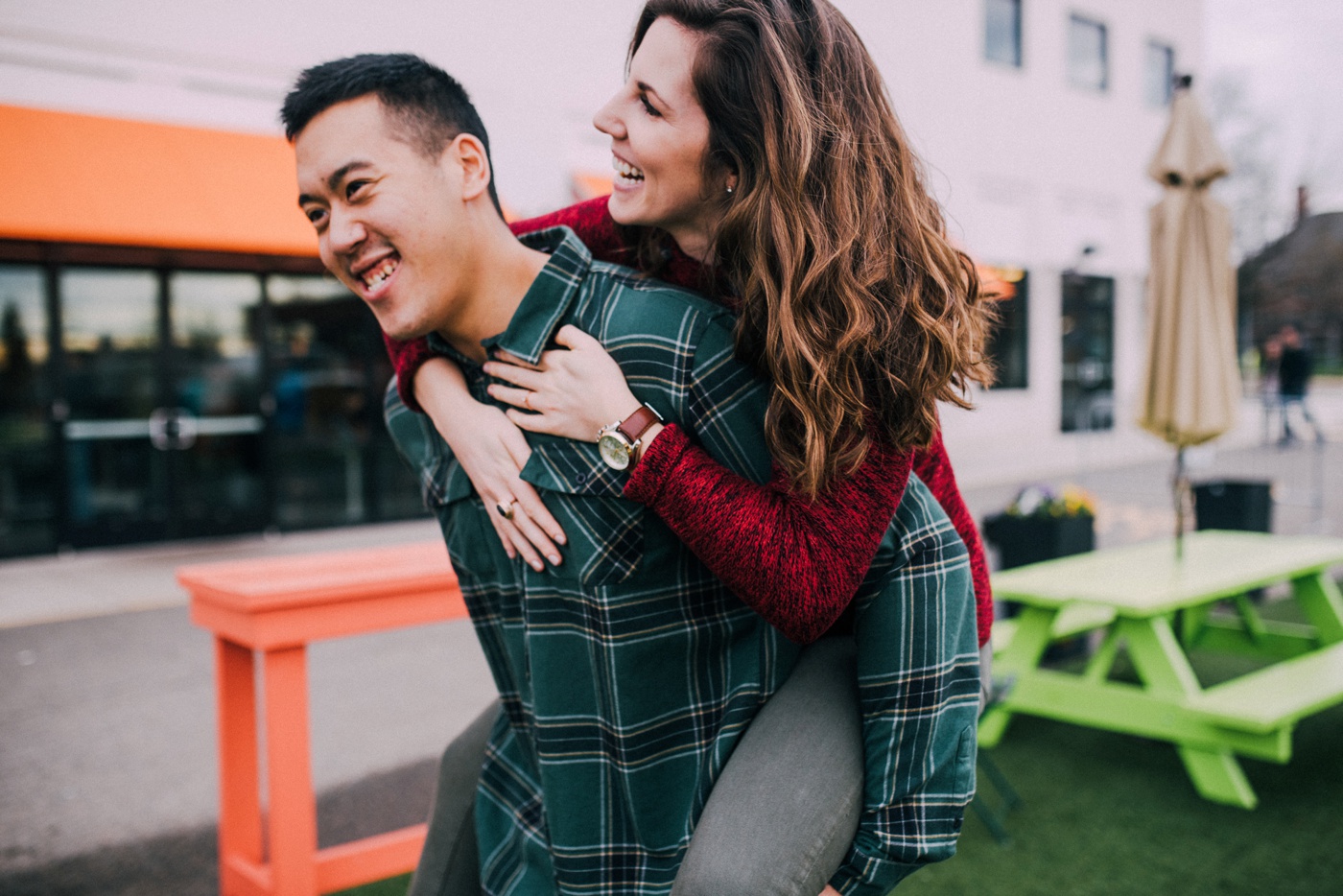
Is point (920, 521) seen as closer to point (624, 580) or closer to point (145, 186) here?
point (624, 580)

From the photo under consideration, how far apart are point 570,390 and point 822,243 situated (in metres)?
0.43

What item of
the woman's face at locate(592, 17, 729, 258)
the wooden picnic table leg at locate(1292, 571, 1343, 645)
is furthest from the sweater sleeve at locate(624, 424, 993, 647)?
the wooden picnic table leg at locate(1292, 571, 1343, 645)

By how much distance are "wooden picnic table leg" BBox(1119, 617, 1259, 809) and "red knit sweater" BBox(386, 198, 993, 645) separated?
309 cm

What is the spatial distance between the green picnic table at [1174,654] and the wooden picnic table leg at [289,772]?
8.43ft

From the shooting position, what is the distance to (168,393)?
10.1 metres

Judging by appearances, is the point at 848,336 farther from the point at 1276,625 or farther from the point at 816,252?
the point at 1276,625

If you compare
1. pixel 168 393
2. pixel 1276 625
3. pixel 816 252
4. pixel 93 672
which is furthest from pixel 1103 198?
pixel 816 252

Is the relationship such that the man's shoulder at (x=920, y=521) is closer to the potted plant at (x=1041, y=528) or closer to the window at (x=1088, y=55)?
the potted plant at (x=1041, y=528)

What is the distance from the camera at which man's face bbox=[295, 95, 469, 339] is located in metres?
1.54

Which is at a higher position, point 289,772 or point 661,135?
point 661,135

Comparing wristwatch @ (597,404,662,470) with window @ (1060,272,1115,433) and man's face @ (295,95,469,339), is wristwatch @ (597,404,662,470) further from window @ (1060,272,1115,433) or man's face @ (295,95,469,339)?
window @ (1060,272,1115,433)

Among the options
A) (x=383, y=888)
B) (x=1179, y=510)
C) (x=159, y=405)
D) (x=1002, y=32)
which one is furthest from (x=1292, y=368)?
(x=383, y=888)

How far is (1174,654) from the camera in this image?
4070mm

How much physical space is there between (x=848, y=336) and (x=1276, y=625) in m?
6.10
